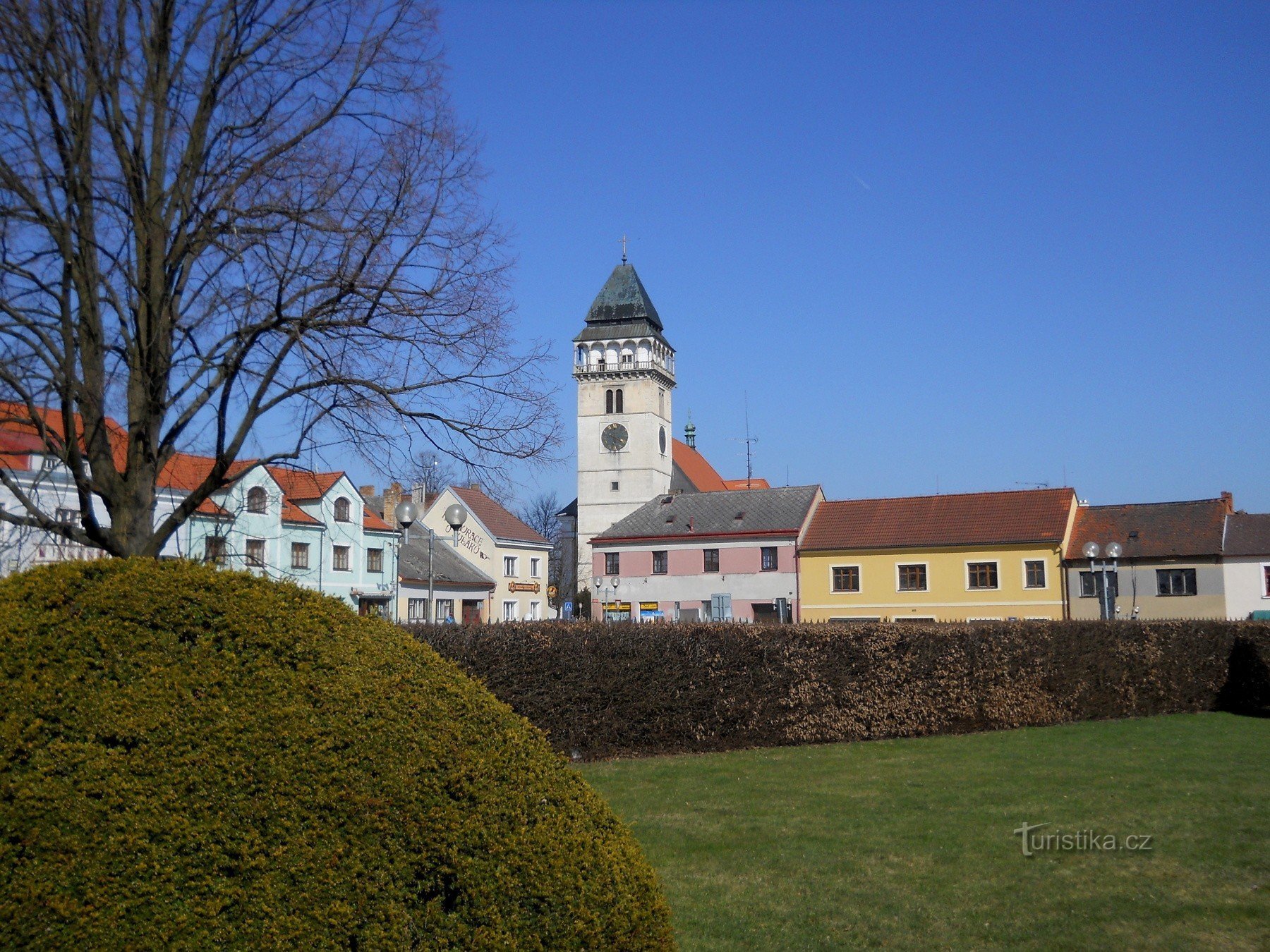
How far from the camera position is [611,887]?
4086mm

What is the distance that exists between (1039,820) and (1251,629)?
16.0 m

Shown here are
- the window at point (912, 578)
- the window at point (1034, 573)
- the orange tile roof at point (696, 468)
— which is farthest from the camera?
the orange tile roof at point (696, 468)

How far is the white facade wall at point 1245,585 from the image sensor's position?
44094 mm

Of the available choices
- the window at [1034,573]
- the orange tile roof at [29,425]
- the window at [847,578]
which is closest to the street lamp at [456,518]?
the orange tile roof at [29,425]

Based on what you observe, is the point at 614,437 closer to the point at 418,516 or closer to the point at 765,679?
the point at 418,516

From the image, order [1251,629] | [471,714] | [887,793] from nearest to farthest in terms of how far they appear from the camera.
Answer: [471,714]
[887,793]
[1251,629]

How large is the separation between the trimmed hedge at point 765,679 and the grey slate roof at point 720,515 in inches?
1329

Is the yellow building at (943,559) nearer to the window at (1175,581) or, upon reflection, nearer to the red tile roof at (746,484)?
the window at (1175,581)

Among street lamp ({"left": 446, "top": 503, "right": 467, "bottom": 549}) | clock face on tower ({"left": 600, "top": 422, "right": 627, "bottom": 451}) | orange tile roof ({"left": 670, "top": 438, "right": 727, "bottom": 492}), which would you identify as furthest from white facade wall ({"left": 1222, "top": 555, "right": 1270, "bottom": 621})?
orange tile roof ({"left": 670, "top": 438, "right": 727, "bottom": 492})

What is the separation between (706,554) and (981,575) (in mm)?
14036

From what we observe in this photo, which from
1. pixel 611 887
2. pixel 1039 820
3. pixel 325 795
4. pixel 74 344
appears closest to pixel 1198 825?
pixel 1039 820

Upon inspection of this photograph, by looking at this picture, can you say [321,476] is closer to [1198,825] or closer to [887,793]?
[887,793]

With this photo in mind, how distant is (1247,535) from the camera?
4522 centimetres

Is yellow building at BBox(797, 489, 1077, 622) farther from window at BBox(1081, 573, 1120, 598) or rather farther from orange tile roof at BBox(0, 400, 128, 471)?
orange tile roof at BBox(0, 400, 128, 471)
